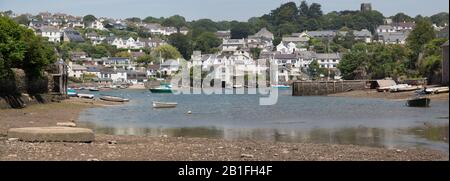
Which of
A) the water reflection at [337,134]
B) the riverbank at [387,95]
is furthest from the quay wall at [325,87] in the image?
the water reflection at [337,134]

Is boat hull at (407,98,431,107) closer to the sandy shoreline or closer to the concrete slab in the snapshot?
the sandy shoreline

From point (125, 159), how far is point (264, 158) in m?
4.09

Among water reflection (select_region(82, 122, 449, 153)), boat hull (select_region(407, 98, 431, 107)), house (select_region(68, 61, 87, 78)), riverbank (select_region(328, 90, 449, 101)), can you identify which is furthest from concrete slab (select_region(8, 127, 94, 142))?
house (select_region(68, 61, 87, 78))

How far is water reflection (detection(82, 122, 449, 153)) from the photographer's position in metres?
27.0

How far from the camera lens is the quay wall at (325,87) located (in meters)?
104

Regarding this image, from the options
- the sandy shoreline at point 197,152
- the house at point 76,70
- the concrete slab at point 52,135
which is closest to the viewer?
the sandy shoreline at point 197,152

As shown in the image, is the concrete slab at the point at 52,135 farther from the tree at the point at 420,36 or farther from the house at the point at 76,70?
the house at the point at 76,70

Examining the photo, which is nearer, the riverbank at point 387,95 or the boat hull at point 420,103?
the boat hull at point 420,103

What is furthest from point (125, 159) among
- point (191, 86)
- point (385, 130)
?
point (191, 86)

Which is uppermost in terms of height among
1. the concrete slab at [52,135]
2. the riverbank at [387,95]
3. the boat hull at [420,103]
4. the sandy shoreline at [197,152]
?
the concrete slab at [52,135]

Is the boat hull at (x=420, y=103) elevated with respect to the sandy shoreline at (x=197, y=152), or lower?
A: lower

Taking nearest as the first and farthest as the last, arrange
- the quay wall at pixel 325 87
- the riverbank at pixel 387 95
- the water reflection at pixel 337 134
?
the water reflection at pixel 337 134, the riverbank at pixel 387 95, the quay wall at pixel 325 87

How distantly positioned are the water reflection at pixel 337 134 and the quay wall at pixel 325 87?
6865cm
